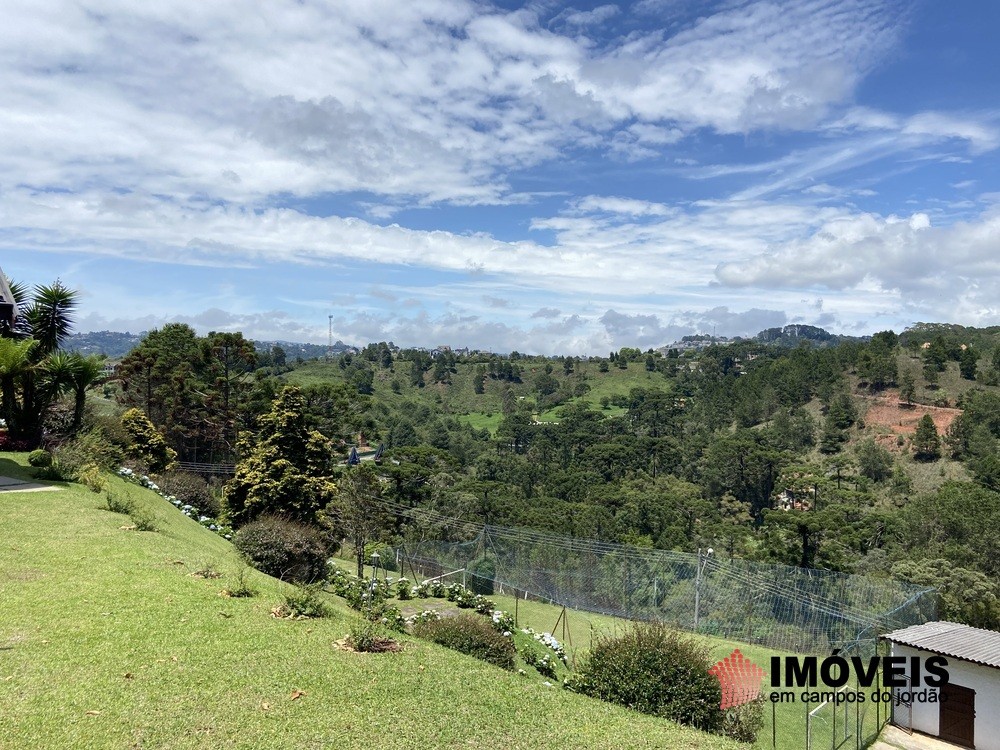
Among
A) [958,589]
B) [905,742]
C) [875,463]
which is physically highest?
[875,463]

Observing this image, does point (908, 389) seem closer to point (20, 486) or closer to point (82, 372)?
point (82, 372)

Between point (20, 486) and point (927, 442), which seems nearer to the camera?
point (20, 486)

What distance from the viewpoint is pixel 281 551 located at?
37.3ft

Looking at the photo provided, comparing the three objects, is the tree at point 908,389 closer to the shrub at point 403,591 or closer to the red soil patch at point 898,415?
the red soil patch at point 898,415

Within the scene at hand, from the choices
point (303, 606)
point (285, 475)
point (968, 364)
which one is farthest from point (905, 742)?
point (968, 364)

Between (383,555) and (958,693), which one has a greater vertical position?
(383,555)

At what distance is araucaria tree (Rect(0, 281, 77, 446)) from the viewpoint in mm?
14562

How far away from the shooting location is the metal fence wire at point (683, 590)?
1748 centimetres

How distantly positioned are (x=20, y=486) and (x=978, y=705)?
19933mm

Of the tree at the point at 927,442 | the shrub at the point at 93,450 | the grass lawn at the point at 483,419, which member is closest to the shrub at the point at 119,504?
the shrub at the point at 93,450

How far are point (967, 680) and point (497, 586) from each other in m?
11.3

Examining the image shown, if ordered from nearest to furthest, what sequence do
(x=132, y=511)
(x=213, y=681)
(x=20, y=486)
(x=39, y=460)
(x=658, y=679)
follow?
1. (x=213, y=681)
2. (x=658, y=679)
3. (x=132, y=511)
4. (x=20, y=486)
5. (x=39, y=460)

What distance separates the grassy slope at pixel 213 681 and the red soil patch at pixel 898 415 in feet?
234

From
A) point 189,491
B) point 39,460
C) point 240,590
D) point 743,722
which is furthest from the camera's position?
point 189,491
